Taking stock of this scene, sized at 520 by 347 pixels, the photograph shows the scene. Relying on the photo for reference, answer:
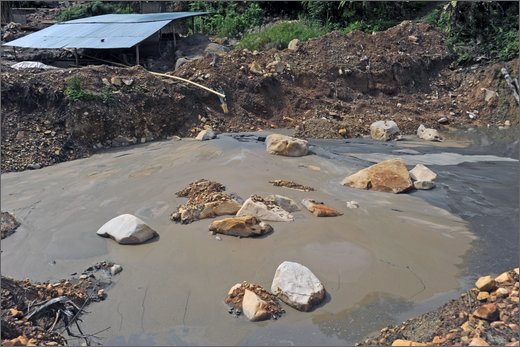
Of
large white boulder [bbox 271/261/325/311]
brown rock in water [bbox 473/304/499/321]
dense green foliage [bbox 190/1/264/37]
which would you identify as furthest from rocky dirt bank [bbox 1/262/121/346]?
dense green foliage [bbox 190/1/264/37]

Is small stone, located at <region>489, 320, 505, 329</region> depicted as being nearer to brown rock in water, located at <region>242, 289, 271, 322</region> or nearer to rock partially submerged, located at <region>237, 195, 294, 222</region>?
brown rock in water, located at <region>242, 289, 271, 322</region>

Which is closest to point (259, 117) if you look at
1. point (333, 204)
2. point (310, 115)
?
point (310, 115)

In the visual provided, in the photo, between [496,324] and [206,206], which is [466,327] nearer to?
[496,324]

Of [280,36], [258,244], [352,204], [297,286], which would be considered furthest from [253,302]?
[280,36]

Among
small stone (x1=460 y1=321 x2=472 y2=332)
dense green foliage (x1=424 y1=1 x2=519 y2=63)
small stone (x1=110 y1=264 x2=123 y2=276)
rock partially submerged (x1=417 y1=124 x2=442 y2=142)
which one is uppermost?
dense green foliage (x1=424 y1=1 x2=519 y2=63)

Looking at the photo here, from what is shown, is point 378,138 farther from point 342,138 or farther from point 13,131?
point 13,131

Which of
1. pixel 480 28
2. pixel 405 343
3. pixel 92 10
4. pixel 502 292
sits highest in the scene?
pixel 480 28

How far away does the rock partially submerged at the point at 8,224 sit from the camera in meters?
7.10

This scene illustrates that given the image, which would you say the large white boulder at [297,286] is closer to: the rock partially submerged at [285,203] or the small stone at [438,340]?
the small stone at [438,340]

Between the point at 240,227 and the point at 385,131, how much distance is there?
6.21 metres

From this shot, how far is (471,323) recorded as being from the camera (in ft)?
14.1

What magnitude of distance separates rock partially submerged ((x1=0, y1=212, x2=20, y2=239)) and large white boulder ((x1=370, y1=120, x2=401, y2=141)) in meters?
7.36

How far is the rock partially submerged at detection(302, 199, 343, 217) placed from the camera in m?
6.70

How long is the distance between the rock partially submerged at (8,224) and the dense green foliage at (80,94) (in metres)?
4.25
